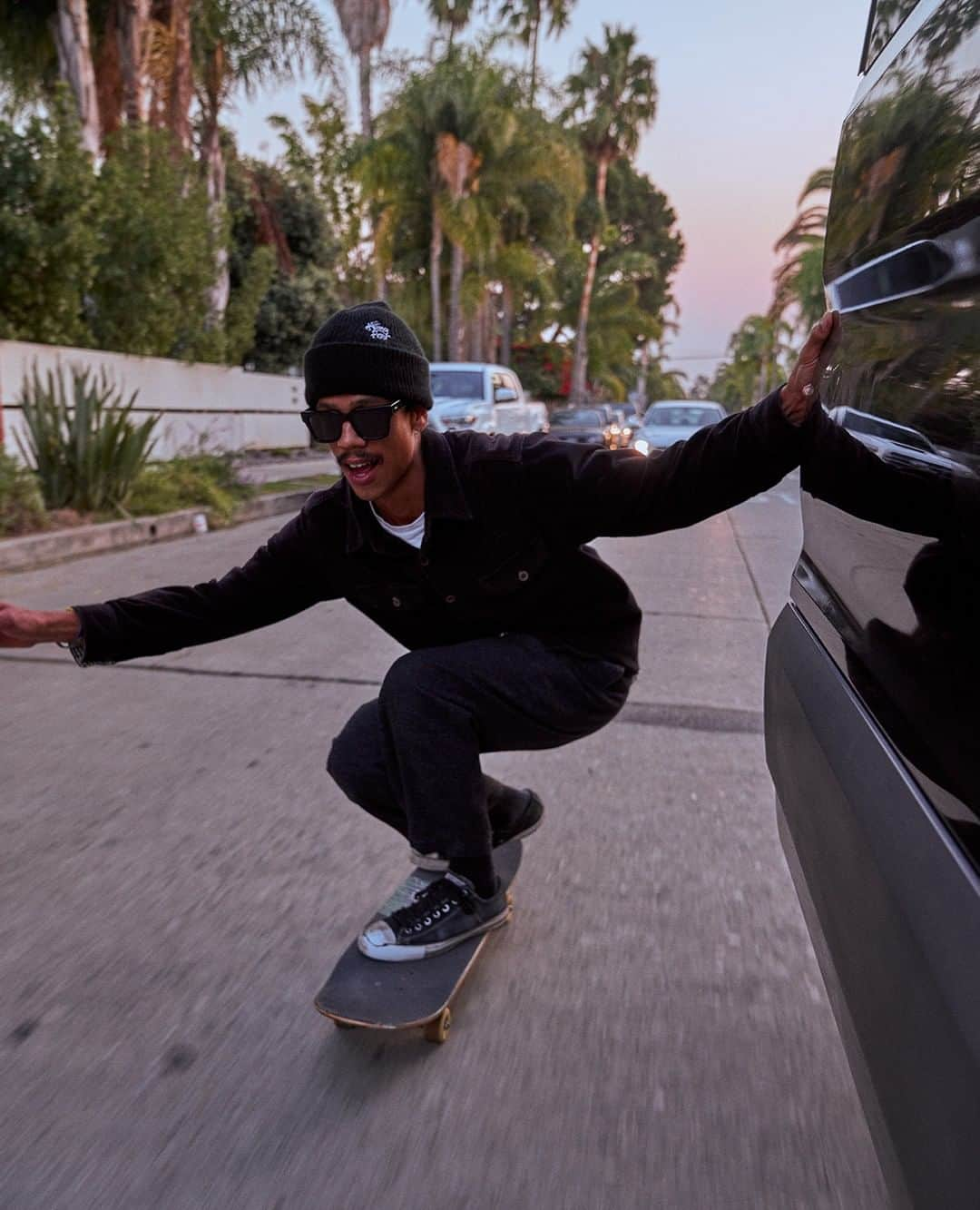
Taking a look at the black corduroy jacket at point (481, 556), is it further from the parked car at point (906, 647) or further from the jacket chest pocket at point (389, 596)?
the parked car at point (906, 647)

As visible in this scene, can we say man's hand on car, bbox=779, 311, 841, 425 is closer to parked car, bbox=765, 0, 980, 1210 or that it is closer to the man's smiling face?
parked car, bbox=765, 0, 980, 1210

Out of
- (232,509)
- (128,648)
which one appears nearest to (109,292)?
(232,509)

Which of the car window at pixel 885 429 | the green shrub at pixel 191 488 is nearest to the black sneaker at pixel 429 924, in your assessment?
the car window at pixel 885 429

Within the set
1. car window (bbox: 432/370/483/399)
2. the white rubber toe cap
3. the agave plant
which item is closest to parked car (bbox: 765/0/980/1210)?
the white rubber toe cap

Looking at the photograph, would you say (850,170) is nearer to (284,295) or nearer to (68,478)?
(68,478)

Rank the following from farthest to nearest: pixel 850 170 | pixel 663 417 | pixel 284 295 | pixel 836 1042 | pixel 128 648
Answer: pixel 284 295, pixel 663 417, pixel 128 648, pixel 836 1042, pixel 850 170

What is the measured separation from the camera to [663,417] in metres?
21.6

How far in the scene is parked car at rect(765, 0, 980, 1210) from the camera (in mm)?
1079

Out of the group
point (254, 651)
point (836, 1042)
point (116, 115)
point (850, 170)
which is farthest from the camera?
point (116, 115)

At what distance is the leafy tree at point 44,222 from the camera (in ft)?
38.4

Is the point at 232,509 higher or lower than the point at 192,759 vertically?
lower

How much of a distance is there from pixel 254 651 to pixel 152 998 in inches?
143

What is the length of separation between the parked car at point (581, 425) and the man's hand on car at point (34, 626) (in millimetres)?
20790

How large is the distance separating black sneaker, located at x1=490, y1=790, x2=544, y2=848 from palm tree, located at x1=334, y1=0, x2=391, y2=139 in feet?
96.7
